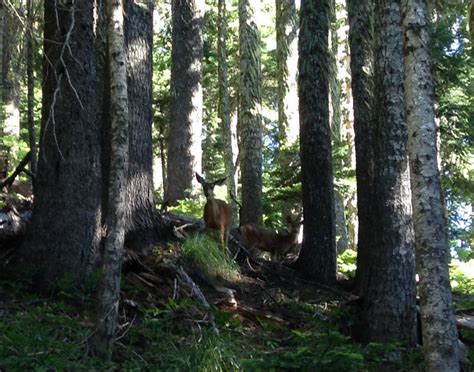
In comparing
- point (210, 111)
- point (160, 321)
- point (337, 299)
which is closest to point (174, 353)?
point (160, 321)

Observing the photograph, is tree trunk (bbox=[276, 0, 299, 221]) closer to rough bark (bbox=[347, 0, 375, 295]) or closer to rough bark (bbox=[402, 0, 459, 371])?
rough bark (bbox=[347, 0, 375, 295])

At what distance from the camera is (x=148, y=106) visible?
10.4 meters

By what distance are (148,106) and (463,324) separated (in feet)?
20.2

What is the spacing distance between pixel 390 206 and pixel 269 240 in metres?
4.97

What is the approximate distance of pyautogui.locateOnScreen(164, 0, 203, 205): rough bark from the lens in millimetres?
16609

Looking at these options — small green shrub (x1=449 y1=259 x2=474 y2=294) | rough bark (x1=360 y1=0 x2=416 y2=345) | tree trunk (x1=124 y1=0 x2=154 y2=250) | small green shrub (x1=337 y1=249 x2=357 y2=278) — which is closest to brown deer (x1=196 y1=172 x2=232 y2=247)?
tree trunk (x1=124 y1=0 x2=154 y2=250)

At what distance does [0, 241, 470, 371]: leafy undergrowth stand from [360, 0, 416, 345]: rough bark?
1.74ft

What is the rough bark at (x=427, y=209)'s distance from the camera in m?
6.00

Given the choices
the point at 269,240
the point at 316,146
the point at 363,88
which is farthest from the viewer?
the point at 269,240

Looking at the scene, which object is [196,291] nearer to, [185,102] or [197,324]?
[197,324]

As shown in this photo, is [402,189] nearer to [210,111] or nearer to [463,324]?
[463,324]

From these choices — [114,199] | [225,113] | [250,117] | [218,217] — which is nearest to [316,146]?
[218,217]

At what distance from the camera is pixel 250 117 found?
1595cm

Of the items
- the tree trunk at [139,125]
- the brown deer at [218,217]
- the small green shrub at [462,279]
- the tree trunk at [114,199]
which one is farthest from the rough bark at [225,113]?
the tree trunk at [114,199]
